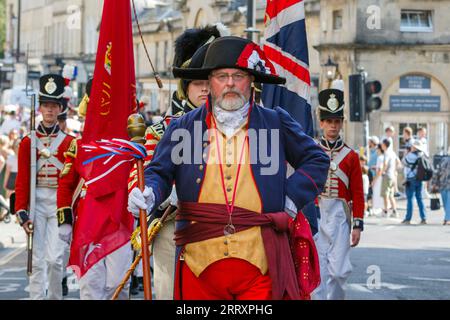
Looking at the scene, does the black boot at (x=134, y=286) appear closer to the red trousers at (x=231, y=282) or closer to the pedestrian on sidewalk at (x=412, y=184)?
the red trousers at (x=231, y=282)

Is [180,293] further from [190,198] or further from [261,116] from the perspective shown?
[261,116]

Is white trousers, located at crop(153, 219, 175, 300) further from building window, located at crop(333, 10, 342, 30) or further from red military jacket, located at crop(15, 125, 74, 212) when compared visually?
building window, located at crop(333, 10, 342, 30)

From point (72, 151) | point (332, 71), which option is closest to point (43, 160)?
point (72, 151)

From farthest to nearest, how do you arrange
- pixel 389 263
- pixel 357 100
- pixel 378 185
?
pixel 378 185 < pixel 357 100 < pixel 389 263

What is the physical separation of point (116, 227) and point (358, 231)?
2.71m

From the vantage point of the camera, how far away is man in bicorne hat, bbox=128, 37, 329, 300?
24.7 ft

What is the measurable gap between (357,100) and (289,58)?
15778 millimetres

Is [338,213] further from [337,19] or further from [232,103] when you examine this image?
[337,19]

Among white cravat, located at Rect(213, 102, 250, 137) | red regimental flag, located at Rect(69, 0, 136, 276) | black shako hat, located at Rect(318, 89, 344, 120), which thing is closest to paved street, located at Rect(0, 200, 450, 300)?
black shako hat, located at Rect(318, 89, 344, 120)

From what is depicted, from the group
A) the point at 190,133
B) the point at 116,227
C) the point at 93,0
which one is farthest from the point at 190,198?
the point at 93,0

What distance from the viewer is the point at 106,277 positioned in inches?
447

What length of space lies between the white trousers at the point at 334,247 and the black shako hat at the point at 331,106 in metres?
0.87

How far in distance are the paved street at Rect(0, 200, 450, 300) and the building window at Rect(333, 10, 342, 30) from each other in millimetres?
19187

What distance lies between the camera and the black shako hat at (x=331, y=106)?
1359 cm
